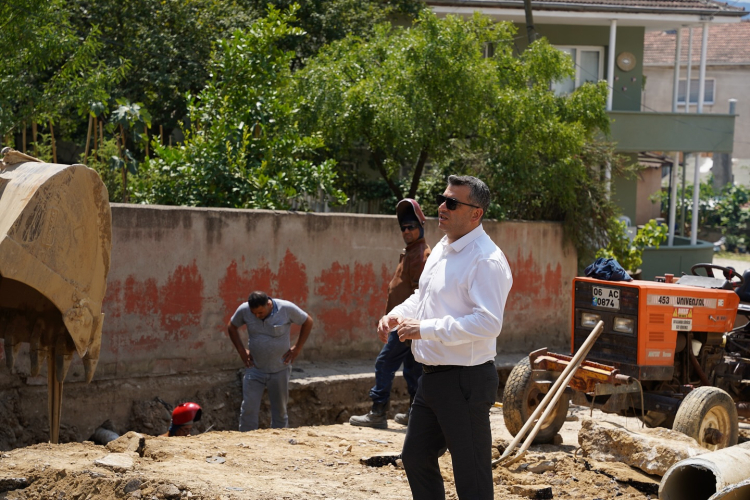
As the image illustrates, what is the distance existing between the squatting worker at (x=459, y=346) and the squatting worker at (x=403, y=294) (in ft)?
11.7

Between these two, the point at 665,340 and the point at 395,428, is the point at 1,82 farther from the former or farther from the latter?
the point at 665,340

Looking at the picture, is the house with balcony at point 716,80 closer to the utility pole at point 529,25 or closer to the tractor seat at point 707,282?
the utility pole at point 529,25

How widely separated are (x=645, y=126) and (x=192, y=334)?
13.8 metres

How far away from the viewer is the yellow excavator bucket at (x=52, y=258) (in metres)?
4.87

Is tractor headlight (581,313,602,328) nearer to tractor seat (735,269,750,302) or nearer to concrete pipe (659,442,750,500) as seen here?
concrete pipe (659,442,750,500)

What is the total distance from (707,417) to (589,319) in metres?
1.30

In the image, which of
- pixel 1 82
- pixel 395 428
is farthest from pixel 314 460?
pixel 1 82

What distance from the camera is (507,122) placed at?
1227cm

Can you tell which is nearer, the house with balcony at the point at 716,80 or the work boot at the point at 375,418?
the work boot at the point at 375,418

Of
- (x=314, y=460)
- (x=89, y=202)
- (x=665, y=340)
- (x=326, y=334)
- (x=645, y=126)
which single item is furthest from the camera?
(x=645, y=126)

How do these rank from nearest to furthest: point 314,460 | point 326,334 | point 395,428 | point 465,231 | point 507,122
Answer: point 465,231 → point 314,460 → point 395,428 → point 326,334 → point 507,122

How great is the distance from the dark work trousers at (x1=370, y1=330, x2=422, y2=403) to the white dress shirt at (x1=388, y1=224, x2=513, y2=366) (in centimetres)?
382

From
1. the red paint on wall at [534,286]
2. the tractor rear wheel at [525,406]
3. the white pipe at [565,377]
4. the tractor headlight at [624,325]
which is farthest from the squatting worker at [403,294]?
the red paint on wall at [534,286]

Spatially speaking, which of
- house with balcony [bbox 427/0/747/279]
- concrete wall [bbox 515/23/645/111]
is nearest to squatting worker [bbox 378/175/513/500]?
house with balcony [bbox 427/0/747/279]
